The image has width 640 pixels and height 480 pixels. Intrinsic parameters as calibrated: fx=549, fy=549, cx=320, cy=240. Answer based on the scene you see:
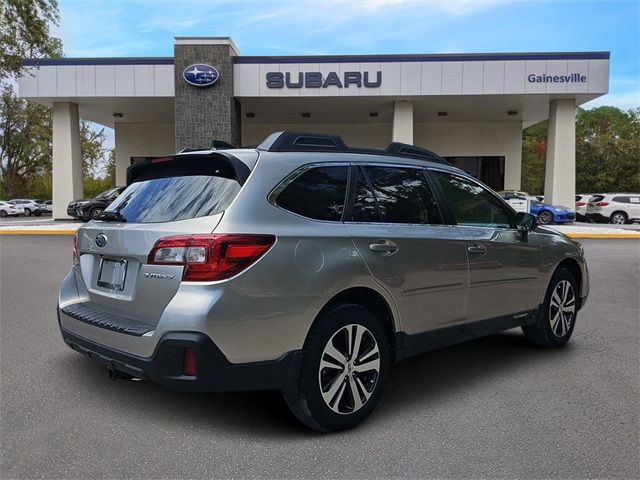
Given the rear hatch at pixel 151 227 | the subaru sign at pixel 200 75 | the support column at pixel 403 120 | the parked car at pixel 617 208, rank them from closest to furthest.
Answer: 1. the rear hatch at pixel 151 227
2. the subaru sign at pixel 200 75
3. the support column at pixel 403 120
4. the parked car at pixel 617 208

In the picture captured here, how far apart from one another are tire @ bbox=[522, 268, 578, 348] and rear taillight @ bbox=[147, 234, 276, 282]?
129 inches

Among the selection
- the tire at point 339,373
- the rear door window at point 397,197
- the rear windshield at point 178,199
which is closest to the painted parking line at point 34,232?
the rear windshield at point 178,199

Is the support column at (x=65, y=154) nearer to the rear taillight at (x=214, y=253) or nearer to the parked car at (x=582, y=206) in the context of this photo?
the rear taillight at (x=214, y=253)

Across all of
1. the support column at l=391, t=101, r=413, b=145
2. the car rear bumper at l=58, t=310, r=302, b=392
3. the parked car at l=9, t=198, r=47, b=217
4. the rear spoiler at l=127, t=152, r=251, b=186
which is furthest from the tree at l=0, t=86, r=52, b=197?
the car rear bumper at l=58, t=310, r=302, b=392

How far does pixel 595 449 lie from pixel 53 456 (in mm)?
3137

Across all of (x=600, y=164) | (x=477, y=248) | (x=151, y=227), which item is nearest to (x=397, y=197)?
(x=477, y=248)

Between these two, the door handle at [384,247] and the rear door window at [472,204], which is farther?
the rear door window at [472,204]

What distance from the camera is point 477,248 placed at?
14.3ft

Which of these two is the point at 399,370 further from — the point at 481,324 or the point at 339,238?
the point at 339,238

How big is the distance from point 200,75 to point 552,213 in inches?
596

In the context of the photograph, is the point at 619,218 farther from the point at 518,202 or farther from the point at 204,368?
the point at 204,368

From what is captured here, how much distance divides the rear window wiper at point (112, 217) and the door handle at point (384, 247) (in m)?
1.65

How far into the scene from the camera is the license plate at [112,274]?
135 inches

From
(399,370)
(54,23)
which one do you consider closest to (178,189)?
(399,370)
